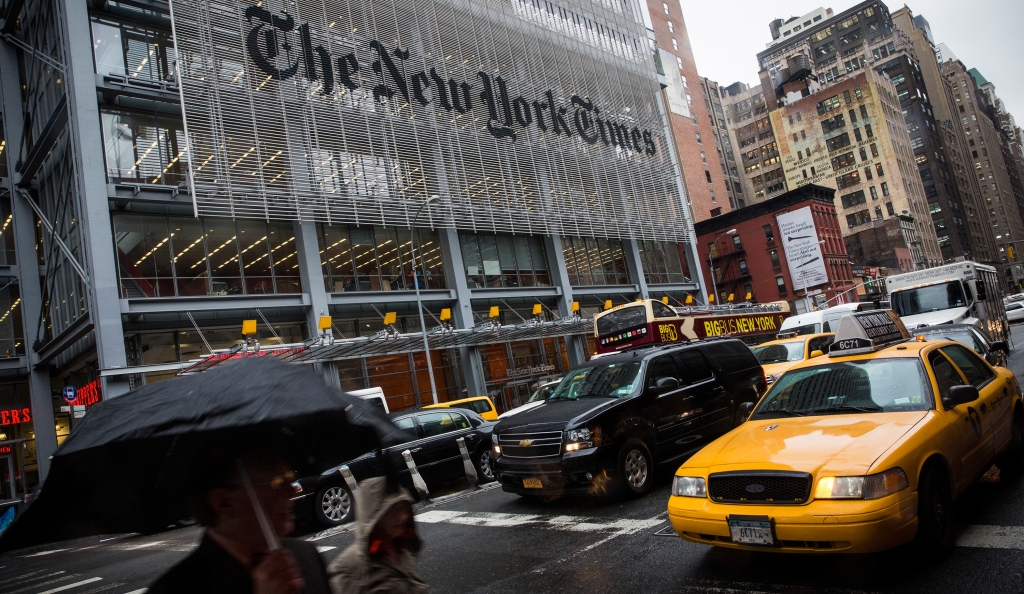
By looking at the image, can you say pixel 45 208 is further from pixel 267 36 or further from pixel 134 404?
pixel 134 404

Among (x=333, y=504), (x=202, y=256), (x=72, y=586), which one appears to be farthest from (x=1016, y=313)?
(x=72, y=586)

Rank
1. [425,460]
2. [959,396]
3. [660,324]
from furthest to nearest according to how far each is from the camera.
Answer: [660,324] → [425,460] → [959,396]

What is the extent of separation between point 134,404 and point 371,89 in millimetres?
27924

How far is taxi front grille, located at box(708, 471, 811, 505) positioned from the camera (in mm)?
4828

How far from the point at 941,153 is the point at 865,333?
486 ft

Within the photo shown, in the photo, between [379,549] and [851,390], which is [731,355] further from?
[379,549]

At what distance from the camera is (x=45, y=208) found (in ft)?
91.0

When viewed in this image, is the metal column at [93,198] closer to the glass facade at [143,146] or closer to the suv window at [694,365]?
the glass facade at [143,146]

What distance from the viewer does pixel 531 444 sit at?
8.95 meters

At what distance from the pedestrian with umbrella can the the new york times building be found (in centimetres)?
2145

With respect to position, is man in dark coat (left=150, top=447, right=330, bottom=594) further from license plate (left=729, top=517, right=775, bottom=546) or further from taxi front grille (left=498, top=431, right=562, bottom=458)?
taxi front grille (left=498, top=431, right=562, bottom=458)

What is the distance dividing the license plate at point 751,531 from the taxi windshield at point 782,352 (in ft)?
32.2

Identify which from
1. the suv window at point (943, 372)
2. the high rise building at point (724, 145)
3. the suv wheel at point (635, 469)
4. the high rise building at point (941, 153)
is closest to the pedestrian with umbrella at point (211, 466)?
the suv window at point (943, 372)

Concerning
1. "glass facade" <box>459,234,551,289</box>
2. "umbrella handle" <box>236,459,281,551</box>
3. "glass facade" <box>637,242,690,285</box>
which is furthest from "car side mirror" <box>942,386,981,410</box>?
"glass facade" <box>637,242,690,285</box>
